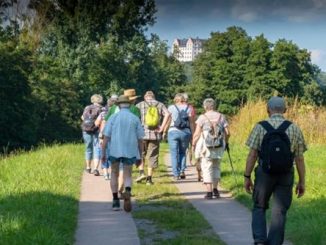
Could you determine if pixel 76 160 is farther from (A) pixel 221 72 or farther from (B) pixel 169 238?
(A) pixel 221 72

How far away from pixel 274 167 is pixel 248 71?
7042 centimetres

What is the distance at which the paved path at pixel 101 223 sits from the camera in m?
8.53

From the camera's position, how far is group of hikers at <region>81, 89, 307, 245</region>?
25.3 ft

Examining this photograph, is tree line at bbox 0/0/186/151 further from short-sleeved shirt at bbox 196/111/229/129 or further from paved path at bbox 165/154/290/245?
short-sleeved shirt at bbox 196/111/229/129

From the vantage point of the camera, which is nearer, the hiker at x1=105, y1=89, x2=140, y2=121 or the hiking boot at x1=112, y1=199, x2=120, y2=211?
the hiking boot at x1=112, y1=199, x2=120, y2=211

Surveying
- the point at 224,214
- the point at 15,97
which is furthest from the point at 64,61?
the point at 224,214

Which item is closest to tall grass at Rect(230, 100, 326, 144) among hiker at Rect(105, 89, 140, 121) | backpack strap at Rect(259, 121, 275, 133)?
hiker at Rect(105, 89, 140, 121)

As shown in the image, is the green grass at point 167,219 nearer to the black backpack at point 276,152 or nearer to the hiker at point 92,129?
the black backpack at point 276,152

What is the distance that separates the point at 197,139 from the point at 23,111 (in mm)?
31133

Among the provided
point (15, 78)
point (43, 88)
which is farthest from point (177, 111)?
point (43, 88)

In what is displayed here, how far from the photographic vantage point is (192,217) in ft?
33.1

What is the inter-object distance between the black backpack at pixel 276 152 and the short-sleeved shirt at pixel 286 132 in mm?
80

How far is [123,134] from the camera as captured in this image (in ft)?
36.2

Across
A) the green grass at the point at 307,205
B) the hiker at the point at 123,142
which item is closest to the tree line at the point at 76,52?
the green grass at the point at 307,205
